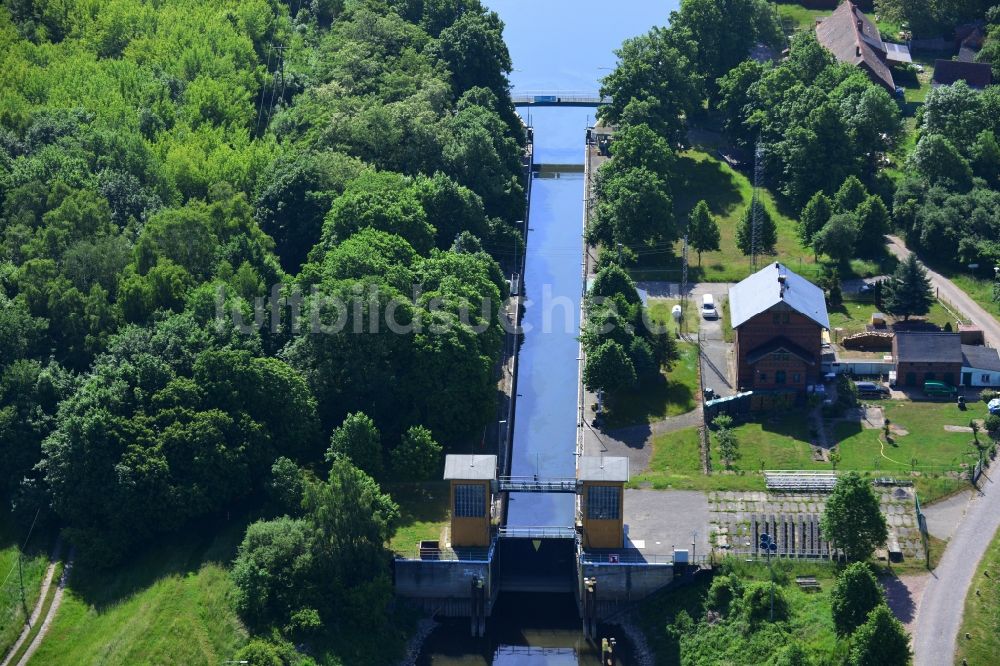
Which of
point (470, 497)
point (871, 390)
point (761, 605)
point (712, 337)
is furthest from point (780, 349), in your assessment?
point (470, 497)

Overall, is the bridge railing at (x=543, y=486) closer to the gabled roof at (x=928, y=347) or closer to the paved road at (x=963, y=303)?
the gabled roof at (x=928, y=347)

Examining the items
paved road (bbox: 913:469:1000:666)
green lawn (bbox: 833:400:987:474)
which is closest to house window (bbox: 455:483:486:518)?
green lawn (bbox: 833:400:987:474)

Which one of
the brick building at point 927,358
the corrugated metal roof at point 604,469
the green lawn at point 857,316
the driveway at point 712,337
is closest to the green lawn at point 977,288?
the green lawn at point 857,316

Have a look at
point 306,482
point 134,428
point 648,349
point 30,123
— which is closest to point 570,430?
point 648,349

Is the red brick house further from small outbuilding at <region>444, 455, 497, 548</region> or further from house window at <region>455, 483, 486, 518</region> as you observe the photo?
house window at <region>455, 483, 486, 518</region>

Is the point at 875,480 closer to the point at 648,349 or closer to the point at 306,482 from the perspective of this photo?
the point at 648,349

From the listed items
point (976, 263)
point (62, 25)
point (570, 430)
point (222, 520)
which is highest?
point (62, 25)

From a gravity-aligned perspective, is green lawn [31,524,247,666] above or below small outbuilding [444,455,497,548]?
below
